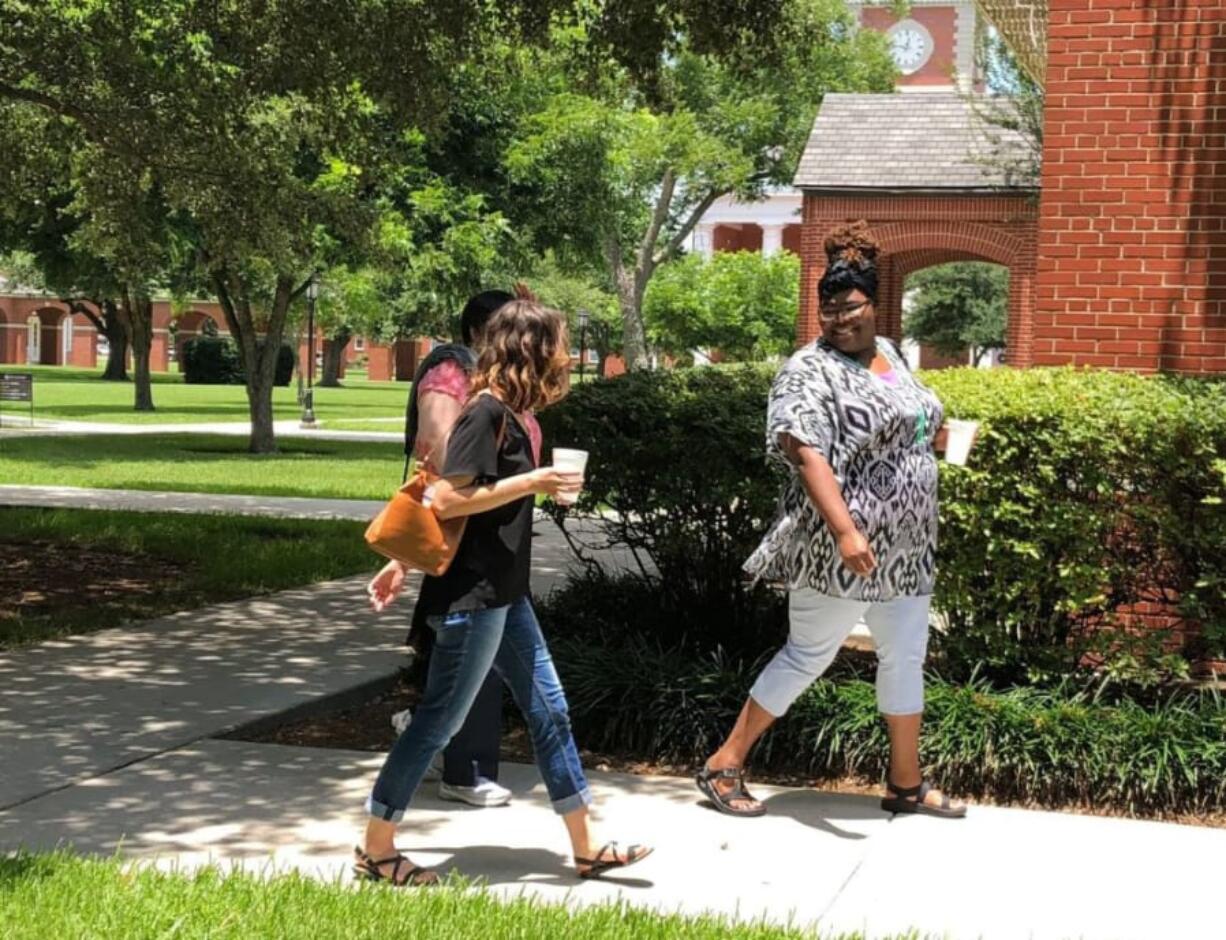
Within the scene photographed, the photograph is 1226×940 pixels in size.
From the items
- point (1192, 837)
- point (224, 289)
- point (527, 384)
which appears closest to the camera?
point (527, 384)

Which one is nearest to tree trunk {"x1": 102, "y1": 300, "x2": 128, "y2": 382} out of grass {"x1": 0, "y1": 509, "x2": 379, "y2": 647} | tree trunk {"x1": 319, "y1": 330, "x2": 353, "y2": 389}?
tree trunk {"x1": 319, "y1": 330, "x2": 353, "y2": 389}

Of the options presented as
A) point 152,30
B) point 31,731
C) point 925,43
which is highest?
point 925,43

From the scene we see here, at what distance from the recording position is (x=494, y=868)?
5055 millimetres

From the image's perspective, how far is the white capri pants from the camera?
557 cm

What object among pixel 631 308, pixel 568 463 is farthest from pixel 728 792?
pixel 631 308

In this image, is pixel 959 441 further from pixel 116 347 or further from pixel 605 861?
pixel 116 347

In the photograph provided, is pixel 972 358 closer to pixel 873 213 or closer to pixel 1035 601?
pixel 873 213

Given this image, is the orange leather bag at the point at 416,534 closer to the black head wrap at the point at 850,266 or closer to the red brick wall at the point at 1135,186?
the black head wrap at the point at 850,266

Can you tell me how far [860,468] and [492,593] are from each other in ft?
4.74

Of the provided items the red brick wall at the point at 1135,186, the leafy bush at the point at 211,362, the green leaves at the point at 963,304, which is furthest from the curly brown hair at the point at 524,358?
the green leaves at the point at 963,304

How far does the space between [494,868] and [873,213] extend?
2604cm

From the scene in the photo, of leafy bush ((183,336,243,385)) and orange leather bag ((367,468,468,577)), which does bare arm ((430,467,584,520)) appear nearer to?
orange leather bag ((367,468,468,577))

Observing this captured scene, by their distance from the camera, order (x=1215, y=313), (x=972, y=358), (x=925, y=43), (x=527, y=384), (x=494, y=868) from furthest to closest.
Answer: (x=925, y=43)
(x=972, y=358)
(x=1215, y=313)
(x=494, y=868)
(x=527, y=384)

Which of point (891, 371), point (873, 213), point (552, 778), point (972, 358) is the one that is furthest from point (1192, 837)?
point (972, 358)
